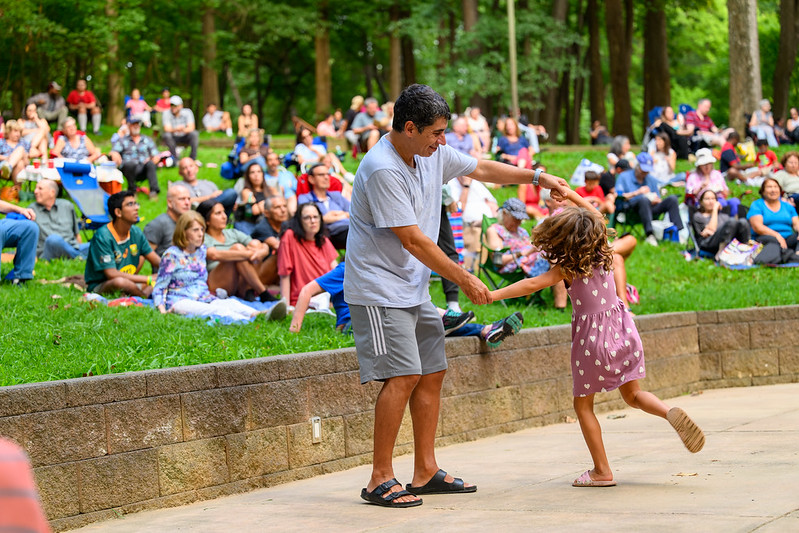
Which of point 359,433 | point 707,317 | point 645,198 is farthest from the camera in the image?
point 645,198

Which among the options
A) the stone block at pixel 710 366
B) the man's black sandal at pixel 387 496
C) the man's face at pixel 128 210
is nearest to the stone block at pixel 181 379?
the man's black sandal at pixel 387 496

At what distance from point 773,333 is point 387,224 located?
23.5 feet

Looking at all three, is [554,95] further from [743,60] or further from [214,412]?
[214,412]

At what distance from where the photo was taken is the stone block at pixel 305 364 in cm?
663

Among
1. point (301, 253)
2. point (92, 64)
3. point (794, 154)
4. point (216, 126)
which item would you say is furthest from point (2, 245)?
point (92, 64)

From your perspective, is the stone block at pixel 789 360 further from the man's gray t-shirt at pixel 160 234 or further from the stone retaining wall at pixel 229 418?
the man's gray t-shirt at pixel 160 234

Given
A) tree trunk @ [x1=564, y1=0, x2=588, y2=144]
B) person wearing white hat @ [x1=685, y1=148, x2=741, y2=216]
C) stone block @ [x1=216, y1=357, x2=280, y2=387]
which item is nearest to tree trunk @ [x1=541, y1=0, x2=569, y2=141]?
tree trunk @ [x1=564, y1=0, x2=588, y2=144]

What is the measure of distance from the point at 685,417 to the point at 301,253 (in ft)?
18.0

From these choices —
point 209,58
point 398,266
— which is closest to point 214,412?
point 398,266

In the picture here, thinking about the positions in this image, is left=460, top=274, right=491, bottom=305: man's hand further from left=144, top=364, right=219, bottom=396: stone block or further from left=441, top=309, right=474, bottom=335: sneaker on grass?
left=441, top=309, right=474, bottom=335: sneaker on grass

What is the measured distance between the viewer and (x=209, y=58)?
1368 inches

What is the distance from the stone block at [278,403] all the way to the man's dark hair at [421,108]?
2083 millimetres

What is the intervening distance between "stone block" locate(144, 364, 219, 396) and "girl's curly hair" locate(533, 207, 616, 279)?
206 cm

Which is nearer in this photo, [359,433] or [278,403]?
[278,403]
